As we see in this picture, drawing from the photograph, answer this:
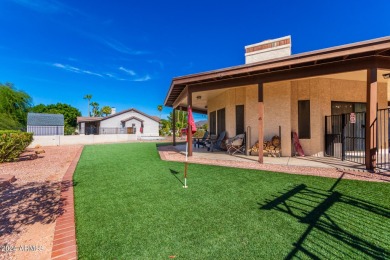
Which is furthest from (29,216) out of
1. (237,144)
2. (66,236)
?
(237,144)

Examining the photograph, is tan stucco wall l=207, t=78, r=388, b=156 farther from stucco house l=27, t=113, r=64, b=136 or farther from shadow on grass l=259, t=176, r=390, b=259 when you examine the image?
stucco house l=27, t=113, r=64, b=136

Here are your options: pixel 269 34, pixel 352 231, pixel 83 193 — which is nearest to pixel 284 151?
pixel 352 231

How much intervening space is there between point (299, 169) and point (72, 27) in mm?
23965

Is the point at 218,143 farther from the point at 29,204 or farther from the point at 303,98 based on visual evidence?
the point at 29,204

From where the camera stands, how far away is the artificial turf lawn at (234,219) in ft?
7.34

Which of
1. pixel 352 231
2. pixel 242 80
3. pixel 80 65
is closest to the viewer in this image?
pixel 352 231

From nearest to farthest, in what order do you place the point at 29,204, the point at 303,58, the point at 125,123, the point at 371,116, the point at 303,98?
the point at 29,204
the point at 371,116
the point at 303,58
the point at 303,98
the point at 125,123

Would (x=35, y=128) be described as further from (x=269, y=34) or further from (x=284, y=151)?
(x=269, y=34)

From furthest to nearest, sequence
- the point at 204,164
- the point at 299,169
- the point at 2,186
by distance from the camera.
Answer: the point at 204,164 < the point at 299,169 < the point at 2,186

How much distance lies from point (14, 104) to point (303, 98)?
98.3ft

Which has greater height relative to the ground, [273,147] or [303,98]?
[303,98]

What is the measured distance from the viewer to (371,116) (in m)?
5.23

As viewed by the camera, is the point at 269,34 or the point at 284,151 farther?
the point at 269,34

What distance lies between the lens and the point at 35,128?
2134 cm
